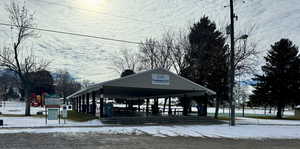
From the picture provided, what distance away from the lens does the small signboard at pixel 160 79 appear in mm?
19998

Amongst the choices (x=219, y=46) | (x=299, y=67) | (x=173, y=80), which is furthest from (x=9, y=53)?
(x=299, y=67)

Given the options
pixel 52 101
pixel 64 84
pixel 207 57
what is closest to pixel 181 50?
pixel 207 57

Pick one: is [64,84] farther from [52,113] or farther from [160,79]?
[160,79]

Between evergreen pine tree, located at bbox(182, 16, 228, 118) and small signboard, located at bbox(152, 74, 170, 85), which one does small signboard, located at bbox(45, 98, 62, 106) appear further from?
evergreen pine tree, located at bbox(182, 16, 228, 118)

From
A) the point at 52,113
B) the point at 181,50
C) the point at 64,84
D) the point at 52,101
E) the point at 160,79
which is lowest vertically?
the point at 52,113

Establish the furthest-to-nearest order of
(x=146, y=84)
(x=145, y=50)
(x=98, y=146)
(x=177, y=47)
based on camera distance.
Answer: (x=145, y=50) < (x=177, y=47) < (x=146, y=84) < (x=98, y=146)

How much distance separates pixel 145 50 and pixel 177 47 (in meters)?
6.37

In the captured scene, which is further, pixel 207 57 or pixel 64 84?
pixel 64 84

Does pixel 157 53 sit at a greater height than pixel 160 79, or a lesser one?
greater

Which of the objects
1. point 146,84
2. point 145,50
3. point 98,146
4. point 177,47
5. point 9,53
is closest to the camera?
point 98,146

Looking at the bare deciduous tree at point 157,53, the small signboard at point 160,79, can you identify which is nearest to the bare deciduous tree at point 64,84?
the bare deciduous tree at point 157,53

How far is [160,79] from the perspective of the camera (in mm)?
20172

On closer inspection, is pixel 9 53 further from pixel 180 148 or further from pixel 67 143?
pixel 180 148

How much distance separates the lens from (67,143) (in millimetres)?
10367
